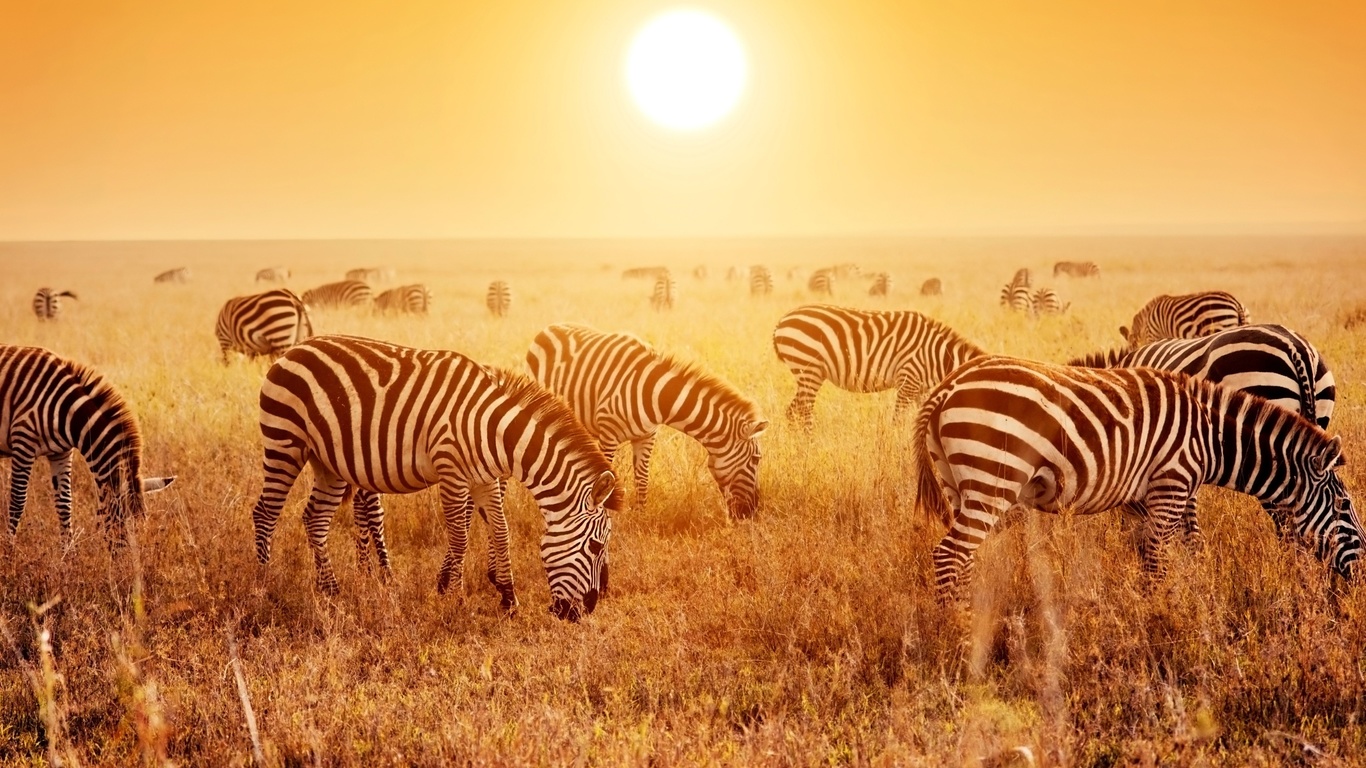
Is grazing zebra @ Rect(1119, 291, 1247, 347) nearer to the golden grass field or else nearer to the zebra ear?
the golden grass field

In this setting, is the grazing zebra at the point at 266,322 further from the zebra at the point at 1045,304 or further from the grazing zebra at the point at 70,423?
the zebra at the point at 1045,304

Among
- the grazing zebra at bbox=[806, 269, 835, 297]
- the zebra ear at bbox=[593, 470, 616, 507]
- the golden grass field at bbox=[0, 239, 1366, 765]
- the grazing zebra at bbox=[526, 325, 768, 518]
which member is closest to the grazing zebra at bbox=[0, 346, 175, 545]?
the golden grass field at bbox=[0, 239, 1366, 765]

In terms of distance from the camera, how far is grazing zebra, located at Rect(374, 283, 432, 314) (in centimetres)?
3120

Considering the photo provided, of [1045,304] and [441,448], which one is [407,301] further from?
[441,448]

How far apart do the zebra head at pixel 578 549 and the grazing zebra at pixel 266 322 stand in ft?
41.9

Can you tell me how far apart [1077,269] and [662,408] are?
1698 inches

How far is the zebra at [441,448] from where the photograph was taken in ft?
21.9

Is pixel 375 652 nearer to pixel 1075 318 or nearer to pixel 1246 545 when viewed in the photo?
pixel 1246 545

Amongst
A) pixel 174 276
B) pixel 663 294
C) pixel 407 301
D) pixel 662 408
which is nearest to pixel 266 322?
pixel 662 408

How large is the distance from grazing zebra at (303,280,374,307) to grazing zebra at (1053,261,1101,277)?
3108cm

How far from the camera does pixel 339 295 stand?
1272 inches

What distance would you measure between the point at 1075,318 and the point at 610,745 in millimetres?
21810

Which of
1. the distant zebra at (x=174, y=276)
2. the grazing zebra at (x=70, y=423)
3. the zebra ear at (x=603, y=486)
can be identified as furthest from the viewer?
the distant zebra at (x=174, y=276)

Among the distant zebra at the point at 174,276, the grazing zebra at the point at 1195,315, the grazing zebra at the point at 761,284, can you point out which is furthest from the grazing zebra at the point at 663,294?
the distant zebra at the point at 174,276
